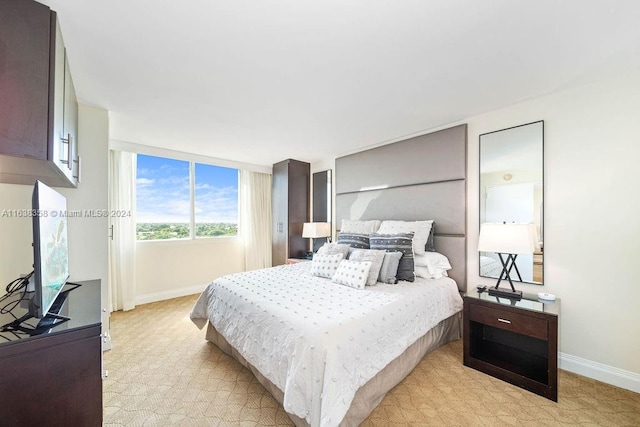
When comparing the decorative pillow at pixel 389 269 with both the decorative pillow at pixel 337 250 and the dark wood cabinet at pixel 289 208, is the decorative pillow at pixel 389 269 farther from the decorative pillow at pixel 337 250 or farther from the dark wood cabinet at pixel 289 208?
the dark wood cabinet at pixel 289 208

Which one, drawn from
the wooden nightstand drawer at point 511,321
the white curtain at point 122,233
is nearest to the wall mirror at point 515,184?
the wooden nightstand drawer at point 511,321

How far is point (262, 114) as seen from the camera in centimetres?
272

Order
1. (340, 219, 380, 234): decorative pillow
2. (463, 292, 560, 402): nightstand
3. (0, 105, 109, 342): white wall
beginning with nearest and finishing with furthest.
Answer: (463, 292, 560, 402): nightstand, (0, 105, 109, 342): white wall, (340, 219, 380, 234): decorative pillow

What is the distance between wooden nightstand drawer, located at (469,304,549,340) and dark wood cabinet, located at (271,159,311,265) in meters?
3.16

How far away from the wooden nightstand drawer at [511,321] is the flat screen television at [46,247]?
2872mm

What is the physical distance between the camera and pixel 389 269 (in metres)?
2.51

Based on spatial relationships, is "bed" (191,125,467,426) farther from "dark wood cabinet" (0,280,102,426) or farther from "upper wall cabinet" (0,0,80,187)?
"upper wall cabinet" (0,0,80,187)

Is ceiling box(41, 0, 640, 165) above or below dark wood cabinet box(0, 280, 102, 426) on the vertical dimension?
above

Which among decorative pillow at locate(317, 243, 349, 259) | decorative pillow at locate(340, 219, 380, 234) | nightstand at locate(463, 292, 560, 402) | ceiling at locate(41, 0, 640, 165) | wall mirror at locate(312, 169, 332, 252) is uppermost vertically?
ceiling at locate(41, 0, 640, 165)

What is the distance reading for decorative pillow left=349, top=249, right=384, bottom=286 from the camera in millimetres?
2422

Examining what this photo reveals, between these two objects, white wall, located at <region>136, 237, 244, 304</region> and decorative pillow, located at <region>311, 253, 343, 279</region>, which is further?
white wall, located at <region>136, 237, 244, 304</region>

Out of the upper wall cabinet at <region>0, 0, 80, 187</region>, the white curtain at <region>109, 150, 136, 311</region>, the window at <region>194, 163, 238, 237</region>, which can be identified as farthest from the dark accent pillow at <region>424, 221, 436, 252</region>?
the white curtain at <region>109, 150, 136, 311</region>

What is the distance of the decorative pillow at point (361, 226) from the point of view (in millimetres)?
3494

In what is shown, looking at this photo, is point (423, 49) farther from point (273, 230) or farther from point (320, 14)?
point (273, 230)
